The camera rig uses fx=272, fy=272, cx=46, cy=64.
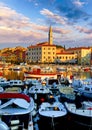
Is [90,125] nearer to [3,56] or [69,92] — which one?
[69,92]

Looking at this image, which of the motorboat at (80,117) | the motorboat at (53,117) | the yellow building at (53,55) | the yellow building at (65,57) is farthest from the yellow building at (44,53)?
the motorboat at (53,117)

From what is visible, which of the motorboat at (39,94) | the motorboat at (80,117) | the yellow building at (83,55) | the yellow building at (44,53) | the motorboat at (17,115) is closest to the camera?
the motorboat at (17,115)

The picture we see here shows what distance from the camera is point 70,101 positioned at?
2039cm

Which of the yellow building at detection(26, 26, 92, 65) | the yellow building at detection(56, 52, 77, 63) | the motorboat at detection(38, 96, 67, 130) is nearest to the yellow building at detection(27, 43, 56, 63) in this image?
the yellow building at detection(26, 26, 92, 65)

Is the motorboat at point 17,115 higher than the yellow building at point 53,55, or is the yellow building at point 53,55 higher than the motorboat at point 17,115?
the yellow building at point 53,55

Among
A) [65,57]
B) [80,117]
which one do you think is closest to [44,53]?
[65,57]

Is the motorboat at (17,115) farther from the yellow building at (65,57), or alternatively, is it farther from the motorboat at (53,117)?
the yellow building at (65,57)

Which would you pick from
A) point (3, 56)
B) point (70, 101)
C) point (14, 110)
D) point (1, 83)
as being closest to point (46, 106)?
point (14, 110)

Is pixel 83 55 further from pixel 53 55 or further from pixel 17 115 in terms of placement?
pixel 17 115

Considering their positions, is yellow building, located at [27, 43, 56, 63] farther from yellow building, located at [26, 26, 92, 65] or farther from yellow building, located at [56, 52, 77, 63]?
yellow building, located at [56, 52, 77, 63]

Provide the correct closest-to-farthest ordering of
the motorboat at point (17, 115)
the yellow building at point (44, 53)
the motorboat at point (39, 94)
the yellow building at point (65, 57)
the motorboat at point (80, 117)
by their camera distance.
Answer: the motorboat at point (17, 115), the motorboat at point (80, 117), the motorboat at point (39, 94), the yellow building at point (44, 53), the yellow building at point (65, 57)

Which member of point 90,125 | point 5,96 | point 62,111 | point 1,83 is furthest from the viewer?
point 1,83

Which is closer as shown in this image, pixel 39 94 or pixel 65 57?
pixel 39 94

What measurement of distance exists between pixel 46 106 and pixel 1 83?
15284 mm
